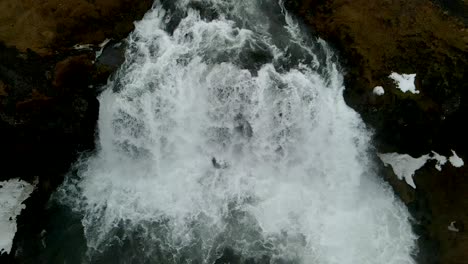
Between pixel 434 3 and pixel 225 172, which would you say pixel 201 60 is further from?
pixel 434 3

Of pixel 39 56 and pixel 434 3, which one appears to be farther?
pixel 434 3

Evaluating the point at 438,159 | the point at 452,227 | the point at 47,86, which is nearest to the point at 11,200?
the point at 47,86

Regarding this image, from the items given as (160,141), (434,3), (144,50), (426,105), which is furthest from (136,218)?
(434,3)

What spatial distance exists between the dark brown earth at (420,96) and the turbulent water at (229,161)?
74 cm

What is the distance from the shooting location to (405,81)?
2028cm

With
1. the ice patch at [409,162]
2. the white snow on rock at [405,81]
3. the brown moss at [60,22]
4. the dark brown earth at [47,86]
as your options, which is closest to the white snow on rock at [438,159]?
the ice patch at [409,162]

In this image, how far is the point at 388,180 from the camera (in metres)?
20.9

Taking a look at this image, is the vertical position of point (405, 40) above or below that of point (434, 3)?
below

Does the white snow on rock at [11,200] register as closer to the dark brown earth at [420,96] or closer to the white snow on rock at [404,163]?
the dark brown earth at [420,96]

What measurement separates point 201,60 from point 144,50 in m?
2.63

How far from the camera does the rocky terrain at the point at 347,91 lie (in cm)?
1959

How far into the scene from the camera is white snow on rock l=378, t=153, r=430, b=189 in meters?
20.7

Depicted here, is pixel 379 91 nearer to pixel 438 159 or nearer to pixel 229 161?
pixel 438 159

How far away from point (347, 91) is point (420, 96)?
3034 millimetres
